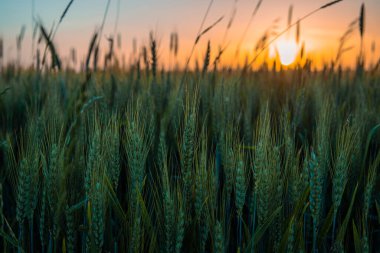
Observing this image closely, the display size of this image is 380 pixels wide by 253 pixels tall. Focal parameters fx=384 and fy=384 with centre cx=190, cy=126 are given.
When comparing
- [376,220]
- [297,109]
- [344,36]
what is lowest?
[376,220]

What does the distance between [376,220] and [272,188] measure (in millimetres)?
596

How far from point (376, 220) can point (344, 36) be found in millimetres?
1707

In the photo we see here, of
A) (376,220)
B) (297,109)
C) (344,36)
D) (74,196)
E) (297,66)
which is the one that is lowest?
(376,220)

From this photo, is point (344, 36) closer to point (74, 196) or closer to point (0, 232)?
point (74, 196)

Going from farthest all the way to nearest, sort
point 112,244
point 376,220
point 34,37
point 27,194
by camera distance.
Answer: point 34,37
point 376,220
point 112,244
point 27,194

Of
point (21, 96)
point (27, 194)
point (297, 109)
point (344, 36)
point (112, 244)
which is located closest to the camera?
point (27, 194)

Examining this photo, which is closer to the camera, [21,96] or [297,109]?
[297,109]

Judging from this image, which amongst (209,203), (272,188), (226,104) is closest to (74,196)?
(209,203)

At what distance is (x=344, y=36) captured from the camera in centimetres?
261

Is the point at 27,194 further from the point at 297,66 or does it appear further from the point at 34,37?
the point at 297,66

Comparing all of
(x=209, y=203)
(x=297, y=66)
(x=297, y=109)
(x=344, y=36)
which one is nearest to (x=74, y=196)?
(x=209, y=203)

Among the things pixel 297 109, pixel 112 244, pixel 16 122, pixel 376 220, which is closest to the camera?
pixel 112 244

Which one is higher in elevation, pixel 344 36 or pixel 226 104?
pixel 344 36

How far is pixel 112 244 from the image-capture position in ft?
3.07
